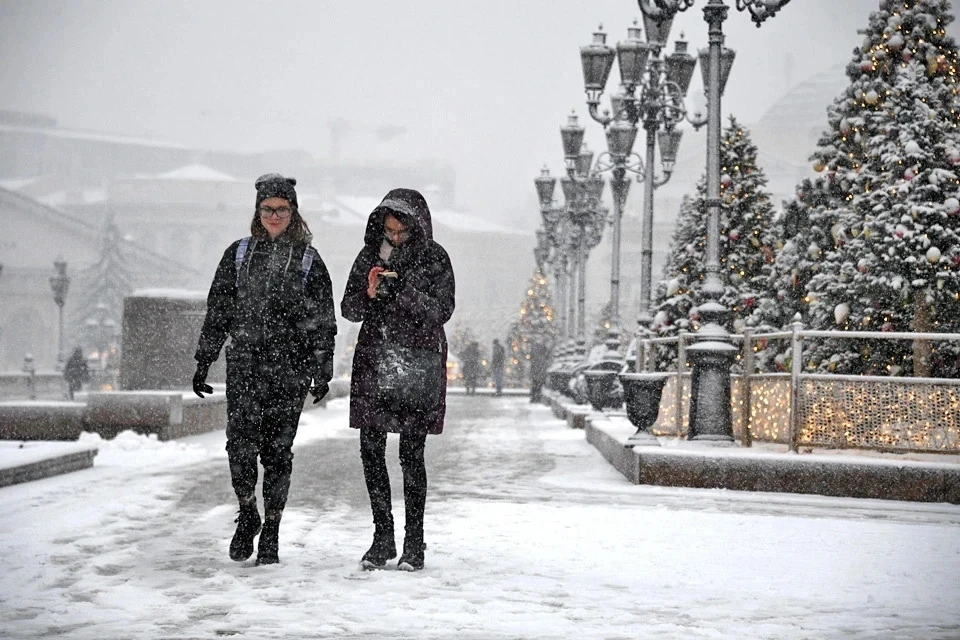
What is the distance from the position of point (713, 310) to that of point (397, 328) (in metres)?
6.88

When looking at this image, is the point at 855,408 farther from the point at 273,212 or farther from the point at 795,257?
the point at 795,257

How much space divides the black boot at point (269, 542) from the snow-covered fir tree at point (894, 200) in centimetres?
1335

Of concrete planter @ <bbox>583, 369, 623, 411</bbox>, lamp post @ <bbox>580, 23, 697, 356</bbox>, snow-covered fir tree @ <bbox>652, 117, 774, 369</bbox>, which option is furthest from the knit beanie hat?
snow-covered fir tree @ <bbox>652, 117, 774, 369</bbox>

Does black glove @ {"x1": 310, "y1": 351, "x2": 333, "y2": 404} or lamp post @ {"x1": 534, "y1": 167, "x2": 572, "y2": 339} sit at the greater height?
lamp post @ {"x1": 534, "y1": 167, "x2": 572, "y2": 339}

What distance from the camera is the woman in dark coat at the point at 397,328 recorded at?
20.3ft

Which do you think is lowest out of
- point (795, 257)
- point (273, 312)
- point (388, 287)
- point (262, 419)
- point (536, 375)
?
point (262, 419)

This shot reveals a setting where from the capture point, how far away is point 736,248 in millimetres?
27500

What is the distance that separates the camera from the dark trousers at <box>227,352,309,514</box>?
630cm

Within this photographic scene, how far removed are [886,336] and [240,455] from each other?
6.56 meters

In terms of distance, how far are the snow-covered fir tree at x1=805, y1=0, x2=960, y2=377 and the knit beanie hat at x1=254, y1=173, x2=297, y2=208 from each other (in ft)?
43.4

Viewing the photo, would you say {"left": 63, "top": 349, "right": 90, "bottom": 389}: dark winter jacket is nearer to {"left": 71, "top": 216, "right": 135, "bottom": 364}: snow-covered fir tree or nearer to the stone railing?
{"left": 71, "top": 216, "right": 135, "bottom": 364}: snow-covered fir tree

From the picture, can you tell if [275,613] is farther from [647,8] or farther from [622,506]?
[647,8]

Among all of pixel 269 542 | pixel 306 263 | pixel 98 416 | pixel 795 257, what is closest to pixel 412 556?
pixel 269 542

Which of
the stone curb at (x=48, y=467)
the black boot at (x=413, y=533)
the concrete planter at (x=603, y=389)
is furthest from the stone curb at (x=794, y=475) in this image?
the concrete planter at (x=603, y=389)
